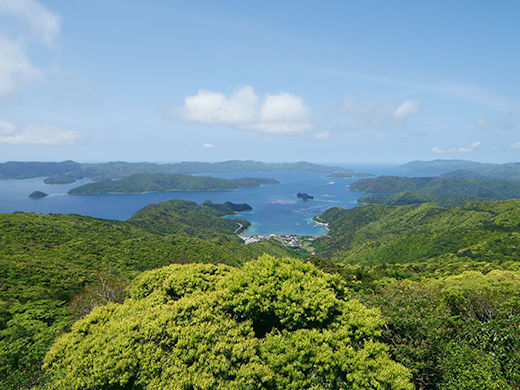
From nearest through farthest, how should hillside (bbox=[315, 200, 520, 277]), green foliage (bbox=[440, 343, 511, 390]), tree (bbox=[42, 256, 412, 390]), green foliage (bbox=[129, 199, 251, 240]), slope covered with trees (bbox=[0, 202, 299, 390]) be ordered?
green foliage (bbox=[440, 343, 511, 390]) → tree (bbox=[42, 256, 412, 390]) → slope covered with trees (bbox=[0, 202, 299, 390]) → hillside (bbox=[315, 200, 520, 277]) → green foliage (bbox=[129, 199, 251, 240])

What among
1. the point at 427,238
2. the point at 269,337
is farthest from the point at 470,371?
the point at 427,238

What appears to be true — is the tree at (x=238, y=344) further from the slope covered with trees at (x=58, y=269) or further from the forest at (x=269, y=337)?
the slope covered with trees at (x=58, y=269)

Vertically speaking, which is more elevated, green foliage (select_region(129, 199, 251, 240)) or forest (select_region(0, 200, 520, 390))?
forest (select_region(0, 200, 520, 390))

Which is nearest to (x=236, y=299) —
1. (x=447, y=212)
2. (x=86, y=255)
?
(x=86, y=255)

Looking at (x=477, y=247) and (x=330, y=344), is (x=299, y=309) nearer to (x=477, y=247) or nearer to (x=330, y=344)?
(x=330, y=344)

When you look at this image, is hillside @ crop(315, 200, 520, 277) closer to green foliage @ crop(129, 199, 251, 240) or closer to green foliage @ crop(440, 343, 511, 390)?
green foliage @ crop(440, 343, 511, 390)

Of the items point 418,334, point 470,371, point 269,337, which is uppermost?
point 269,337

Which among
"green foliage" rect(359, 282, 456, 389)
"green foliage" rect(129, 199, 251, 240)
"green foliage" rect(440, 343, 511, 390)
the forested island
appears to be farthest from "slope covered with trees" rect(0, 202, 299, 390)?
"green foliage" rect(129, 199, 251, 240)

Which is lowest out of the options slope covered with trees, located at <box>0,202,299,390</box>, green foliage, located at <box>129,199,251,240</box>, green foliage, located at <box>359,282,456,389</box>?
green foliage, located at <box>129,199,251,240</box>

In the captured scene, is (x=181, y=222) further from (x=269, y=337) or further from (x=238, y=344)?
(x=238, y=344)
